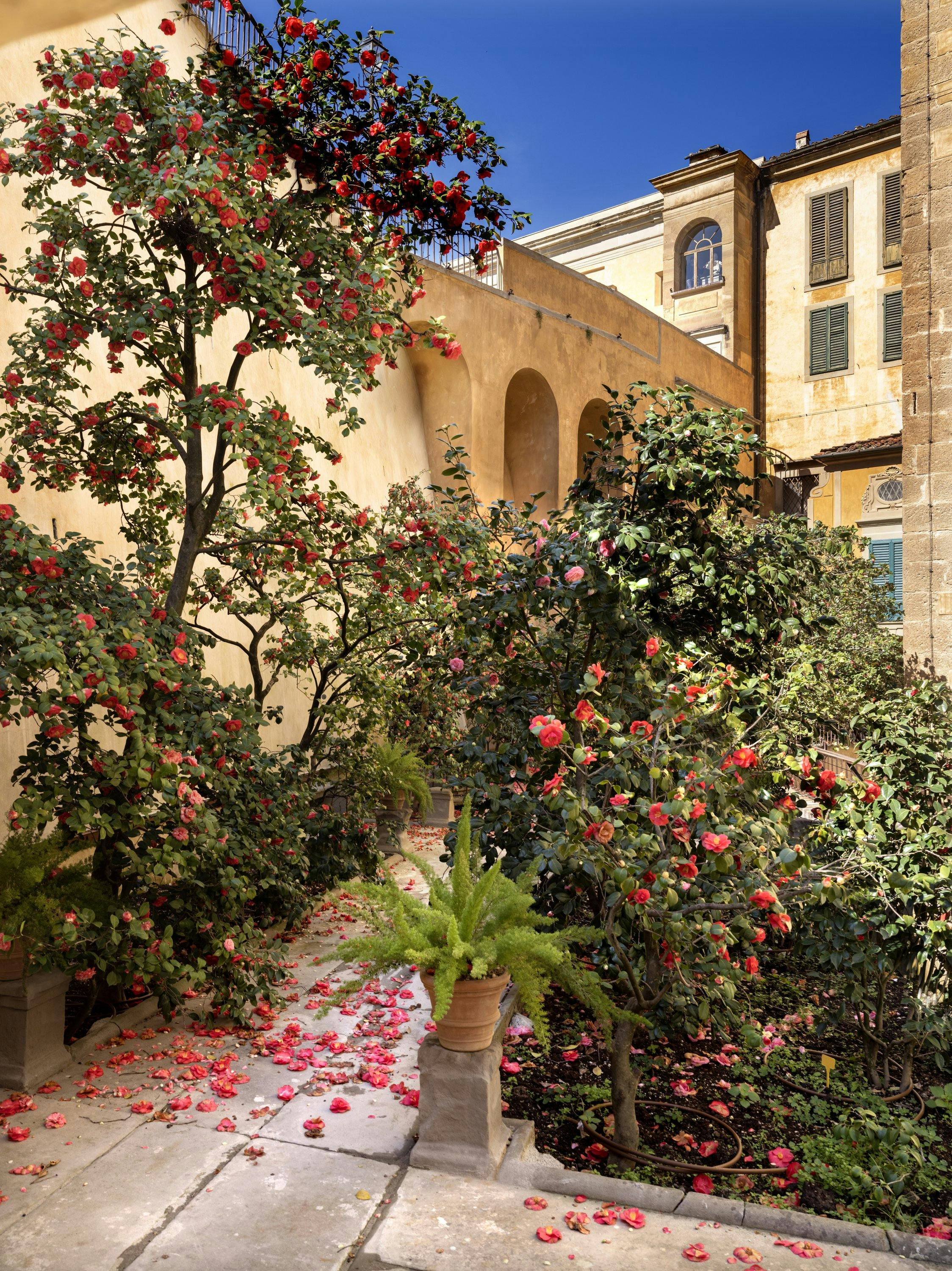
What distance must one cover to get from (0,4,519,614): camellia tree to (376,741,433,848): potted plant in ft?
11.0

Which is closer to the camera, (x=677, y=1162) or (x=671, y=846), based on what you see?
(x=677, y=1162)

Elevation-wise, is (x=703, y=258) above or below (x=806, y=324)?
above

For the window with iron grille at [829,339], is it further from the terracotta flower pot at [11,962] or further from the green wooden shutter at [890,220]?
the terracotta flower pot at [11,962]

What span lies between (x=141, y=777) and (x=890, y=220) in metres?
22.8

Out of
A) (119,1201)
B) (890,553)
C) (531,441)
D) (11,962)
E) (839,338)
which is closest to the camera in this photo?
(119,1201)

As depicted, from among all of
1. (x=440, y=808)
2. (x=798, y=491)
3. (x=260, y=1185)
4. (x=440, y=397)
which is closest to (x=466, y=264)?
(x=440, y=397)

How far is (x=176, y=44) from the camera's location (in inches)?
330

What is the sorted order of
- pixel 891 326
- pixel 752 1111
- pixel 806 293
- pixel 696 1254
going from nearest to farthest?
pixel 696 1254, pixel 752 1111, pixel 891 326, pixel 806 293

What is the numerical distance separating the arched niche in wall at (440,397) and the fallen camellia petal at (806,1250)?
36.7 ft

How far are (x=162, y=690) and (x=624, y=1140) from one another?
9.06 ft

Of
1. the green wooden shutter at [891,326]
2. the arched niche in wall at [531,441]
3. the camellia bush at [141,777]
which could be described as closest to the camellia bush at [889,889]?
the camellia bush at [141,777]

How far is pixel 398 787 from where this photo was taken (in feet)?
28.8

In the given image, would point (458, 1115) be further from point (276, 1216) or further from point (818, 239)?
point (818, 239)

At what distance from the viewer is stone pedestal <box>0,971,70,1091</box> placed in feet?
13.5
